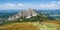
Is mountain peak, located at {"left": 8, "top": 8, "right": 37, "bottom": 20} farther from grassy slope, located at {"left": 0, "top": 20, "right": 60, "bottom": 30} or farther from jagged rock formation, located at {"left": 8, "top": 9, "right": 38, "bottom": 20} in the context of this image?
grassy slope, located at {"left": 0, "top": 20, "right": 60, "bottom": 30}

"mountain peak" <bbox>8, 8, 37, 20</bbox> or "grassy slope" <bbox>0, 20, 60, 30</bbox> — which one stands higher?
"mountain peak" <bbox>8, 8, 37, 20</bbox>

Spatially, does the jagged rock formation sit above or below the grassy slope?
above

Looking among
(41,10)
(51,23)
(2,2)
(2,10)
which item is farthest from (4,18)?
(51,23)

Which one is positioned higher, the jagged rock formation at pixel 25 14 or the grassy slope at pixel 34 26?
the jagged rock formation at pixel 25 14

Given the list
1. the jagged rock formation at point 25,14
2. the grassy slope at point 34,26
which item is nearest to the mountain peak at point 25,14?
the jagged rock formation at point 25,14

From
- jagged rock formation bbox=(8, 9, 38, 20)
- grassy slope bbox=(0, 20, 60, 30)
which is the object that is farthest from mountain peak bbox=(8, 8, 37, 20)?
grassy slope bbox=(0, 20, 60, 30)

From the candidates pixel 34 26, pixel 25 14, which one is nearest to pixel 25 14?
pixel 25 14

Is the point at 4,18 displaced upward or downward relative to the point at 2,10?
downward

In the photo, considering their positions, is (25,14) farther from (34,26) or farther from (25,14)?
(34,26)

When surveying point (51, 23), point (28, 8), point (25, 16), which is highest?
point (28, 8)

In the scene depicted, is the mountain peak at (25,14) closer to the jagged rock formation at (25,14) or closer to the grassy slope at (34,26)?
the jagged rock formation at (25,14)

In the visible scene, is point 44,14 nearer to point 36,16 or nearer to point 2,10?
point 36,16
